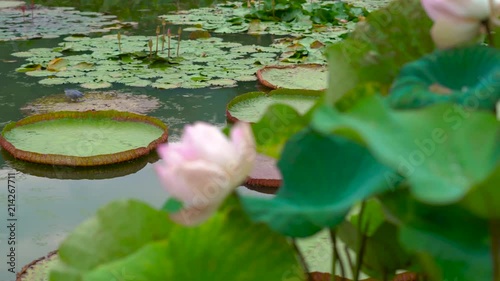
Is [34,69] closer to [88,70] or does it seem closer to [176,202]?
[88,70]

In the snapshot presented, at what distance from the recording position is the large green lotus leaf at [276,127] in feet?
1.25

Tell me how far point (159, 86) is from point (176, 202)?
8.72 feet

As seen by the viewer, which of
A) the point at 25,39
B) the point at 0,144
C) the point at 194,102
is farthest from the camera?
the point at 25,39

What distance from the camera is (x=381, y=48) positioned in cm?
50

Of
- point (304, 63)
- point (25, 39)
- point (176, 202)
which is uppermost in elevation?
point (176, 202)

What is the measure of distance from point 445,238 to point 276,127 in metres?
0.15

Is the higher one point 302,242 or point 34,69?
point 302,242

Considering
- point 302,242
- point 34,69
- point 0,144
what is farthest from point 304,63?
point 302,242

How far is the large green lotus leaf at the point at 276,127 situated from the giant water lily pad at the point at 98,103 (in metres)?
2.29

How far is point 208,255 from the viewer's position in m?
0.36

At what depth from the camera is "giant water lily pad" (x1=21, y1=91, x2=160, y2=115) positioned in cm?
272

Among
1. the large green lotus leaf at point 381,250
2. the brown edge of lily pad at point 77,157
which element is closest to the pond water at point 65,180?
the brown edge of lily pad at point 77,157

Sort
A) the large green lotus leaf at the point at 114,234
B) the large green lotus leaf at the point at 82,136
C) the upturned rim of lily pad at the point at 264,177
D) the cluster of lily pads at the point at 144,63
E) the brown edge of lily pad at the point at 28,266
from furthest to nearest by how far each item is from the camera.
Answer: the cluster of lily pads at the point at 144,63
the large green lotus leaf at the point at 82,136
the upturned rim of lily pad at the point at 264,177
the brown edge of lily pad at the point at 28,266
the large green lotus leaf at the point at 114,234

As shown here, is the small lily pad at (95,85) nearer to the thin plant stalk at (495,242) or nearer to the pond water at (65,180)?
the pond water at (65,180)
